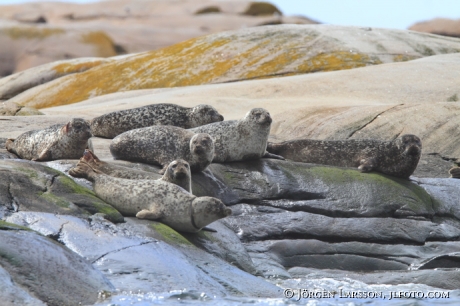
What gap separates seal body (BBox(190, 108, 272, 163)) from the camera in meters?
11.1

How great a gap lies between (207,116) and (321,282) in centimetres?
478

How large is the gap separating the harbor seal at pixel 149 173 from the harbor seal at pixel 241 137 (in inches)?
65.7

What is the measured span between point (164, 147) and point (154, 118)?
238 cm

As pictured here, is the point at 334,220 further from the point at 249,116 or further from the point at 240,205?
the point at 249,116

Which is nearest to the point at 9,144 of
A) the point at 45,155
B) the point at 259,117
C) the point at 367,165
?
the point at 45,155

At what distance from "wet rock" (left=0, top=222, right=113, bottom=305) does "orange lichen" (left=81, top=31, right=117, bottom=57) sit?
1356 inches

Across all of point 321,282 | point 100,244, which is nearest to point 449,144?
point 321,282

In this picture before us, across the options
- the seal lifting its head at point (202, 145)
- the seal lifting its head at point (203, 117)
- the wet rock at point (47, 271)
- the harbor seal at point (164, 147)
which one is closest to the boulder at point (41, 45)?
the seal lifting its head at point (203, 117)

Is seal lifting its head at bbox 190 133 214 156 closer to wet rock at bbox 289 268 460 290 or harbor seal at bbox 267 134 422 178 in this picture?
wet rock at bbox 289 268 460 290

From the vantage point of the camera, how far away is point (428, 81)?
60.5 ft

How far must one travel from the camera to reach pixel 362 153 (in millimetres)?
11719

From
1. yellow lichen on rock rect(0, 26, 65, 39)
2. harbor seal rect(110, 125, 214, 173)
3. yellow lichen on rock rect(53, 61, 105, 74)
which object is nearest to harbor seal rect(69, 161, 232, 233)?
harbor seal rect(110, 125, 214, 173)

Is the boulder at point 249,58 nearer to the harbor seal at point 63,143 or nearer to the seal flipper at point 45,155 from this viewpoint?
the harbor seal at point 63,143

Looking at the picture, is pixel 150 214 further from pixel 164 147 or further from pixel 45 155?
pixel 45 155
